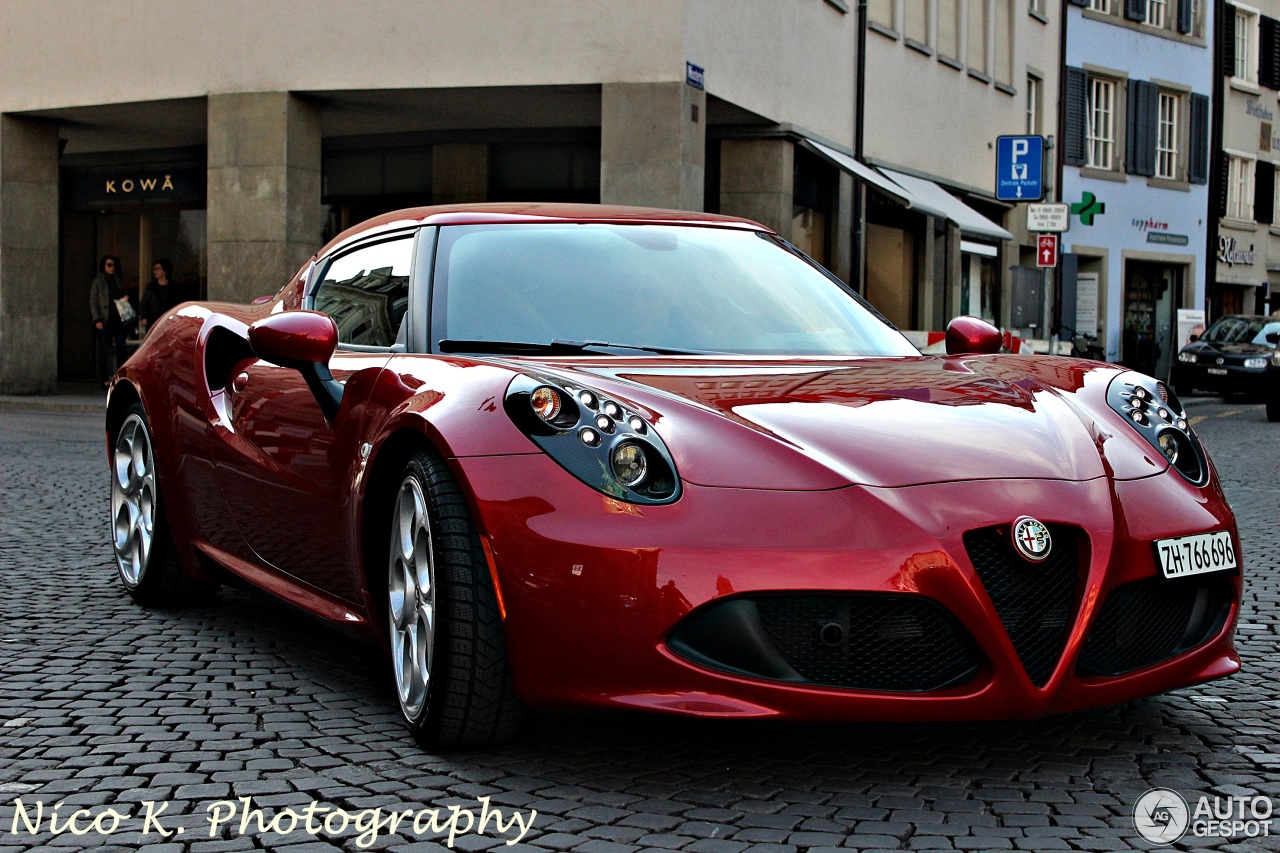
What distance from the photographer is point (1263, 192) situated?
42.9 metres

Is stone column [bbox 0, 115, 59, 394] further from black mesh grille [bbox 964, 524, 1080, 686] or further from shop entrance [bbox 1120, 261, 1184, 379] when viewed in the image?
shop entrance [bbox 1120, 261, 1184, 379]

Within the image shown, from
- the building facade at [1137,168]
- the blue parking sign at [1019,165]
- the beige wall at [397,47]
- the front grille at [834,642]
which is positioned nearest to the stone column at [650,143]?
the beige wall at [397,47]

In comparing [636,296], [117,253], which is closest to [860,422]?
[636,296]

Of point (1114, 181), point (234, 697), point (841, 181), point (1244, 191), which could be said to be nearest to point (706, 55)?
point (841, 181)

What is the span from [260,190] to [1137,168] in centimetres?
2323

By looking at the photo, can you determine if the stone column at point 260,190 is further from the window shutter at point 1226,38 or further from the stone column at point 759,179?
the window shutter at point 1226,38

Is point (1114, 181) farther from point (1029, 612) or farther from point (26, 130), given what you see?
point (1029, 612)

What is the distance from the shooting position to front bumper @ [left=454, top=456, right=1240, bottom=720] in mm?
3305

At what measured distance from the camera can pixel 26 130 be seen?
21.2m

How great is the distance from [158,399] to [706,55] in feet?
42.8

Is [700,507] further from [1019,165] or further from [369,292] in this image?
[1019,165]

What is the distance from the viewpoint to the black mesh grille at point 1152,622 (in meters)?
3.49

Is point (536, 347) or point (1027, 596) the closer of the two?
point (1027, 596)

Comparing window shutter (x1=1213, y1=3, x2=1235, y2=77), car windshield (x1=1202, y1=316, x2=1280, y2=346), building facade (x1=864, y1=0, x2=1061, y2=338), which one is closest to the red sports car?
building facade (x1=864, y1=0, x2=1061, y2=338)
